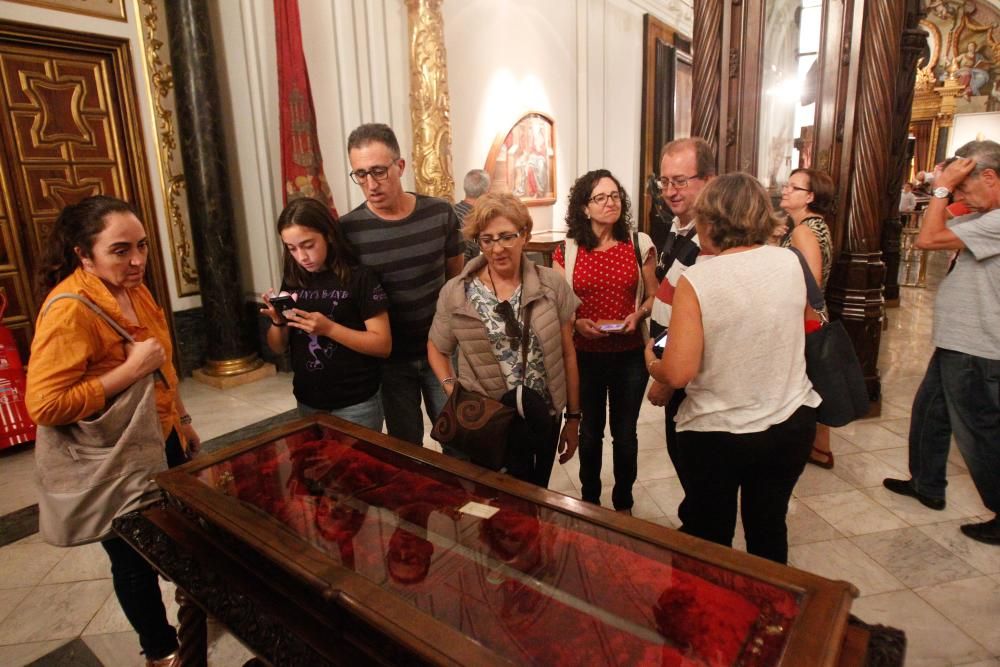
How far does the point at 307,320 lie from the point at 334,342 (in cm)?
15

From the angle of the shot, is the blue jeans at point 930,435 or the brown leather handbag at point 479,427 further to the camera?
the blue jeans at point 930,435

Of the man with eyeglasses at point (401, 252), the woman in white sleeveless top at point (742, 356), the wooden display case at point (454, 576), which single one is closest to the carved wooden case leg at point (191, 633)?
the wooden display case at point (454, 576)

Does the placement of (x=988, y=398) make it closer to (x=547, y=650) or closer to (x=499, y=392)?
(x=499, y=392)

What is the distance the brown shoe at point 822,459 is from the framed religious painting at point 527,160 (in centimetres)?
438

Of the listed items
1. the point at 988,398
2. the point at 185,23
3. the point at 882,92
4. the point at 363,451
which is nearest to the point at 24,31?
the point at 185,23

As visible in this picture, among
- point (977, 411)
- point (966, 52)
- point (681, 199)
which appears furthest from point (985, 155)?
point (966, 52)

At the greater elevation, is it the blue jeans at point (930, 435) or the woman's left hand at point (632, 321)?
the woman's left hand at point (632, 321)

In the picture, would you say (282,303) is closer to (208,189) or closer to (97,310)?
(97,310)

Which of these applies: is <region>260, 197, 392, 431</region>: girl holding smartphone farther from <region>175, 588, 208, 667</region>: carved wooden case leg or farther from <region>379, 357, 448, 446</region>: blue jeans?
<region>175, 588, 208, 667</region>: carved wooden case leg

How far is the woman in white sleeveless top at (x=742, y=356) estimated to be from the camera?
1.56 m

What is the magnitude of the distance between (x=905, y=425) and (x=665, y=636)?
3709 mm

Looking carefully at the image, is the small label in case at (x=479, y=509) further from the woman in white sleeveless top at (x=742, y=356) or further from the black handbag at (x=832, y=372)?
the black handbag at (x=832, y=372)

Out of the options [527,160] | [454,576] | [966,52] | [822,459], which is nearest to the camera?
[454,576]

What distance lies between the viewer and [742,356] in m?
1.61
